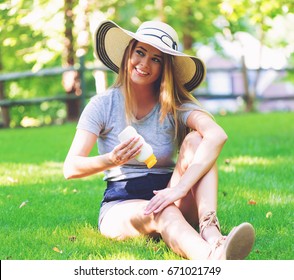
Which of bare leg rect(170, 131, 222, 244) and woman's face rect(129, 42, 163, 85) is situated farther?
woman's face rect(129, 42, 163, 85)

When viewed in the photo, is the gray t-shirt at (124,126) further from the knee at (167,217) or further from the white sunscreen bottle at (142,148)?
the knee at (167,217)

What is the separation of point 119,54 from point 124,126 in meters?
0.42

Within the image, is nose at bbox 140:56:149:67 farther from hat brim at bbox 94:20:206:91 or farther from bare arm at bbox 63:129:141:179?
bare arm at bbox 63:129:141:179

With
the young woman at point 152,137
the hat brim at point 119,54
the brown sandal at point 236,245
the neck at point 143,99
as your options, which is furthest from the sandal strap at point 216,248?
the hat brim at point 119,54

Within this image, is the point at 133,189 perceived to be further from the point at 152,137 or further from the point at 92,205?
the point at 92,205

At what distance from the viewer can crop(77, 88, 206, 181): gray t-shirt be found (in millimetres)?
3584

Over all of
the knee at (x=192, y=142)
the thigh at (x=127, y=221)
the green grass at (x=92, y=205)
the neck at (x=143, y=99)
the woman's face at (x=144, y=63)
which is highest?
the woman's face at (x=144, y=63)

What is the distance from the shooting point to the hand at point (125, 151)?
10.3ft

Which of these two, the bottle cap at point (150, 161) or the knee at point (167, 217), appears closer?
the knee at point (167, 217)

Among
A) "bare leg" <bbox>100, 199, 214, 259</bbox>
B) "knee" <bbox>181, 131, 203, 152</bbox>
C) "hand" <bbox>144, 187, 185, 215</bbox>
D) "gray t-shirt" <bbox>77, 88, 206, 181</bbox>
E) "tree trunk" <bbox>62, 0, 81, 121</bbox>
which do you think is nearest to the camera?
"bare leg" <bbox>100, 199, 214, 259</bbox>

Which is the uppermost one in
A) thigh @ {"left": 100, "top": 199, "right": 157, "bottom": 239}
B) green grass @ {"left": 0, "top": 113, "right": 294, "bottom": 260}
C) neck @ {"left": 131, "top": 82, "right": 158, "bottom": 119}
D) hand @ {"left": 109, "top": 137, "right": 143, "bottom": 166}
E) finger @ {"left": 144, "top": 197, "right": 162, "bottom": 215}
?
neck @ {"left": 131, "top": 82, "right": 158, "bottom": 119}

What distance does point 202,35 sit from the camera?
54.1 feet

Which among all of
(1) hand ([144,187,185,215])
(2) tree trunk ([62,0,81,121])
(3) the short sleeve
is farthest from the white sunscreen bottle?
(2) tree trunk ([62,0,81,121])
